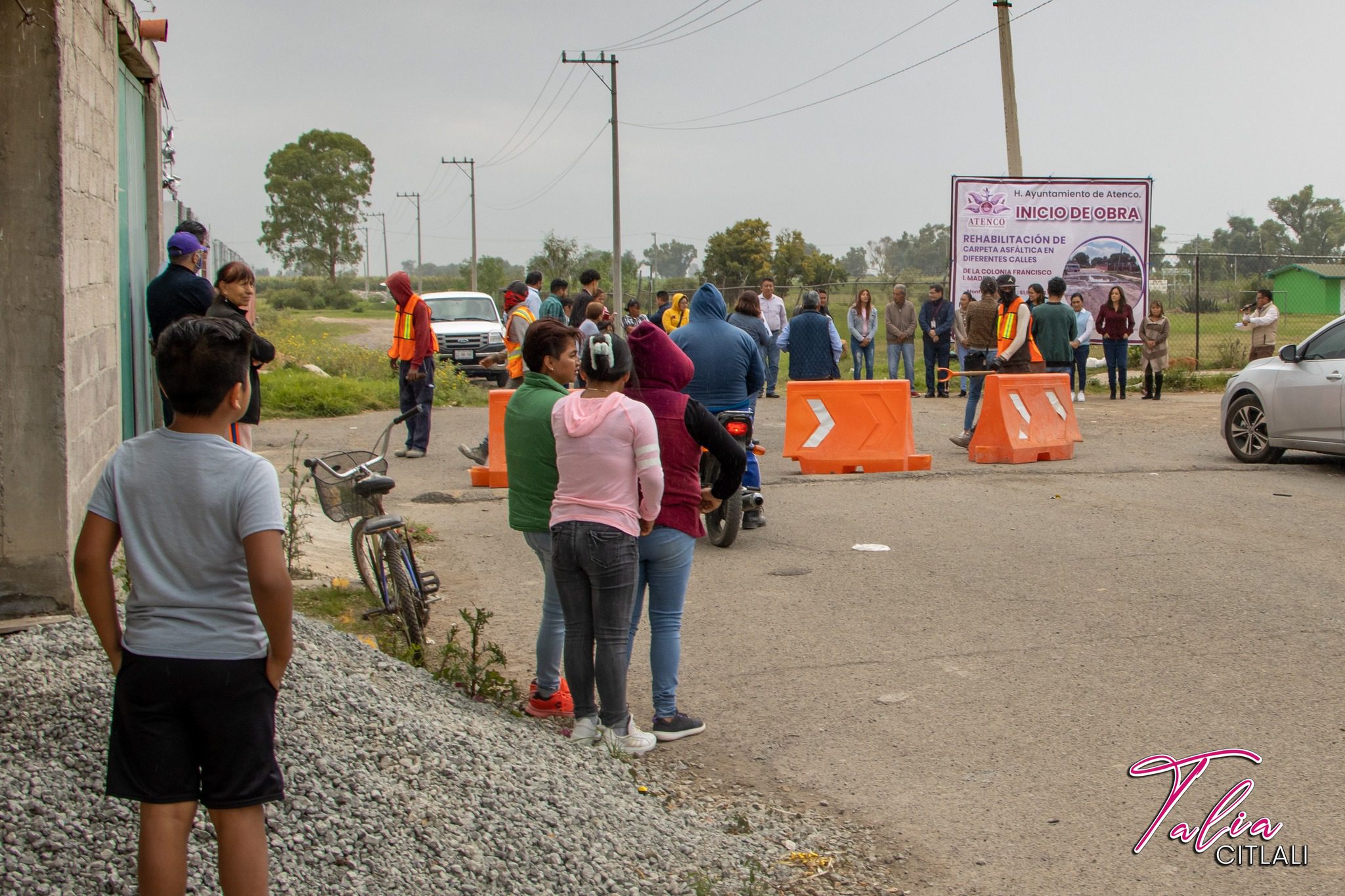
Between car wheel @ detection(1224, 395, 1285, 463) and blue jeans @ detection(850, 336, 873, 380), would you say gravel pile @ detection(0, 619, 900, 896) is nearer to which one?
car wheel @ detection(1224, 395, 1285, 463)

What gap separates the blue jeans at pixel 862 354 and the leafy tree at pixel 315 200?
305 ft

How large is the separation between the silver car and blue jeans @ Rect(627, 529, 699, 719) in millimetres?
9364

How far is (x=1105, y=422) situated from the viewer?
17641 mm

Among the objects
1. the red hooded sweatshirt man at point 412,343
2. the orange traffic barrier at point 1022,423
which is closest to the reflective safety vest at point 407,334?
the red hooded sweatshirt man at point 412,343

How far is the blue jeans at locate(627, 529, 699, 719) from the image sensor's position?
5.14 meters

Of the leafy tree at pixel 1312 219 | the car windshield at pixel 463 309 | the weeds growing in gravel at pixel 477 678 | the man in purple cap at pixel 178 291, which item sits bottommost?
the weeds growing in gravel at pixel 477 678

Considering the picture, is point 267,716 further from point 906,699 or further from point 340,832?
point 906,699

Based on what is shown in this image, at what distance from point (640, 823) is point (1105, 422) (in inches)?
588

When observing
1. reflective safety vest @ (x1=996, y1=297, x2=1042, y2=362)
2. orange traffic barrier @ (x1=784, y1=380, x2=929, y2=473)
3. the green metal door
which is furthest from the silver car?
the green metal door

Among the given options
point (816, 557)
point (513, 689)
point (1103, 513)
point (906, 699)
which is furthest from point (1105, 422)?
point (513, 689)

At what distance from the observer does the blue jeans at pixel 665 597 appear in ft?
16.9

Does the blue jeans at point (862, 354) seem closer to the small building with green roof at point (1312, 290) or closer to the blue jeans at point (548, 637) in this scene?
the blue jeans at point (548, 637)

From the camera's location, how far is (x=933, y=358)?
2161cm

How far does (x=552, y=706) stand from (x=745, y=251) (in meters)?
61.5
